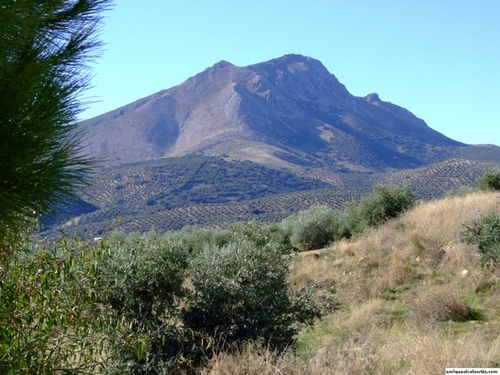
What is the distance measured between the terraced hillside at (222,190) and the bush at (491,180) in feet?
78.0

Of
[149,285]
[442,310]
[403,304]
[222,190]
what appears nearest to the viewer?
[149,285]

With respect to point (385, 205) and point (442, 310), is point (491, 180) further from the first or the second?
point (442, 310)

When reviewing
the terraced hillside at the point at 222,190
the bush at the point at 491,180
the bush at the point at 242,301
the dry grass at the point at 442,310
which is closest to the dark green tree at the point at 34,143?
the bush at the point at 242,301

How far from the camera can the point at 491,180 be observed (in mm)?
17594

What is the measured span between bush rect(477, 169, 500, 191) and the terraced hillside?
2376cm

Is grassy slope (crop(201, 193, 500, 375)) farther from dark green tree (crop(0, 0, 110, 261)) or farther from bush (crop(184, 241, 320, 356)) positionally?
dark green tree (crop(0, 0, 110, 261))

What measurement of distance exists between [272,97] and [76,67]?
640ft

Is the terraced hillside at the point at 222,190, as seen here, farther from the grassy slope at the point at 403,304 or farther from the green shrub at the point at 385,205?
the grassy slope at the point at 403,304

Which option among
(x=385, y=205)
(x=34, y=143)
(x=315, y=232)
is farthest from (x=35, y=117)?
(x=315, y=232)

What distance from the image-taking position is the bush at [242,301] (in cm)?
650

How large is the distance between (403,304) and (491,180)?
10.5m

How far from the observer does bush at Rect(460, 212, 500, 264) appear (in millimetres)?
9352

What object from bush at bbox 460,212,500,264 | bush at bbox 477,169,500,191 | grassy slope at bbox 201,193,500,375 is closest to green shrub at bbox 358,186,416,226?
grassy slope at bbox 201,193,500,375

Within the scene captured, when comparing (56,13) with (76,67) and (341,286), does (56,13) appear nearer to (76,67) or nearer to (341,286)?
(76,67)
